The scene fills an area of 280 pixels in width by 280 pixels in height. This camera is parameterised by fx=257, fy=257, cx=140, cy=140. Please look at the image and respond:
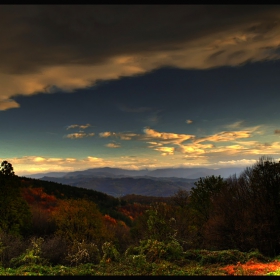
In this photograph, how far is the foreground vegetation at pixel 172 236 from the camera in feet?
58.3

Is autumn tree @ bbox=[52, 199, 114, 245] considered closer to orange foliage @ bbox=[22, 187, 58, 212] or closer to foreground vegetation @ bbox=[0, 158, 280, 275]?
foreground vegetation @ bbox=[0, 158, 280, 275]

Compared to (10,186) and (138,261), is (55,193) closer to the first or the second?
(10,186)

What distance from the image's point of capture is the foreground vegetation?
58.3 ft

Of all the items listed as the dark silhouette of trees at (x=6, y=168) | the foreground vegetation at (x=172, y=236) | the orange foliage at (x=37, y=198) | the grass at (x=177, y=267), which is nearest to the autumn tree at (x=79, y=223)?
the foreground vegetation at (x=172, y=236)

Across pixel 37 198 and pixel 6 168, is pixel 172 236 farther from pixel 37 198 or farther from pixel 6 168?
pixel 37 198

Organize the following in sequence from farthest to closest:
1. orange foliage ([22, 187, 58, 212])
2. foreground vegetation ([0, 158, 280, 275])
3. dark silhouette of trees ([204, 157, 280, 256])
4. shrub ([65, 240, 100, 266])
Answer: orange foliage ([22, 187, 58, 212]), dark silhouette of trees ([204, 157, 280, 256]), shrub ([65, 240, 100, 266]), foreground vegetation ([0, 158, 280, 275])

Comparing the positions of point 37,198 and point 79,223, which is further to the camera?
point 37,198

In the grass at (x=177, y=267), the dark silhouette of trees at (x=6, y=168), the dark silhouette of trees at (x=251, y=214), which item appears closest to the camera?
the grass at (x=177, y=267)

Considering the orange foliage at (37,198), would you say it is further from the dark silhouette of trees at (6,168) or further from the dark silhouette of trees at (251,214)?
the dark silhouette of trees at (251,214)

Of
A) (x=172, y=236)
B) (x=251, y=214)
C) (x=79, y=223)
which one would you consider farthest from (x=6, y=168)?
(x=251, y=214)

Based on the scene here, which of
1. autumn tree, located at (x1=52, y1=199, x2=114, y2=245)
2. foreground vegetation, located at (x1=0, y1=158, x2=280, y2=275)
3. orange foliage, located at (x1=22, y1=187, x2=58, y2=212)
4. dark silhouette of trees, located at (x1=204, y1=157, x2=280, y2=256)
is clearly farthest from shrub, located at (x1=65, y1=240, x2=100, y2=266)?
orange foliage, located at (x1=22, y1=187, x2=58, y2=212)

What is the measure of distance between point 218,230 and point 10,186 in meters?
29.8

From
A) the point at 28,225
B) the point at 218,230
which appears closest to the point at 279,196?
the point at 218,230

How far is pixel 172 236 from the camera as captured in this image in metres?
25.1
